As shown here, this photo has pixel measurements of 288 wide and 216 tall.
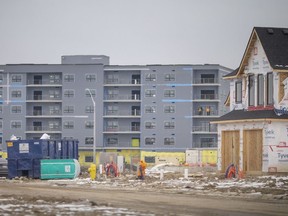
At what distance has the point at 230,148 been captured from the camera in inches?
2050

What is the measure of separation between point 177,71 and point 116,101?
12.2m

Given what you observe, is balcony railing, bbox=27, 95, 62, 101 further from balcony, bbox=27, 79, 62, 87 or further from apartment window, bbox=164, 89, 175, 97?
apartment window, bbox=164, 89, 175, 97

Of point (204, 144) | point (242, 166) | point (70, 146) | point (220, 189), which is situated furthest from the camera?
point (204, 144)

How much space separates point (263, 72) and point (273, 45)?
2116mm

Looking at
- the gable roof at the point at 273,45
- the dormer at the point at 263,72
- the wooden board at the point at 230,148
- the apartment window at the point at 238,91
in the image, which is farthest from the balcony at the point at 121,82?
the wooden board at the point at 230,148

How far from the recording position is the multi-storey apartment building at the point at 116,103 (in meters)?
125

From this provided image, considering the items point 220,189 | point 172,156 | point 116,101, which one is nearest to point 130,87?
point 116,101

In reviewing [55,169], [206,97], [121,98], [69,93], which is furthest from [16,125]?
[55,169]

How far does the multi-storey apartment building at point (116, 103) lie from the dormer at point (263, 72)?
233 ft

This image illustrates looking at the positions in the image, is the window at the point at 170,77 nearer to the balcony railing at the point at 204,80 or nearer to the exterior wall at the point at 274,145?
the balcony railing at the point at 204,80

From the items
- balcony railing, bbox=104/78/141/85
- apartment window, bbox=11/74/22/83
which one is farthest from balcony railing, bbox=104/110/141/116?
apartment window, bbox=11/74/22/83

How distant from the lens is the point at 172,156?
11062 cm

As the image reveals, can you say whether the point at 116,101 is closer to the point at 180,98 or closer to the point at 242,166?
the point at 180,98

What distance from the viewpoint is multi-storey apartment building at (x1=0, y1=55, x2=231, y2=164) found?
125 m
